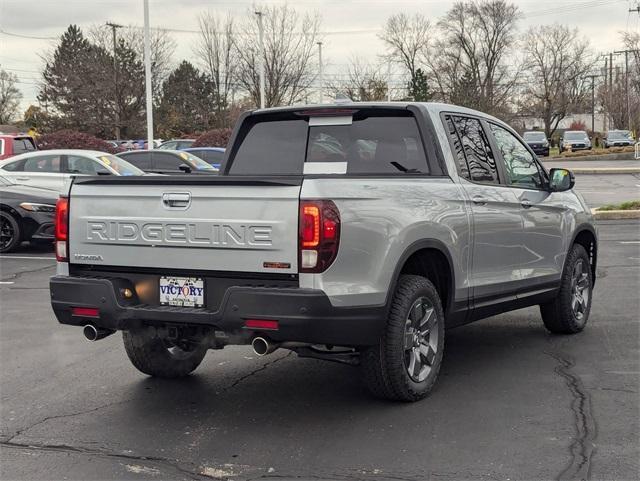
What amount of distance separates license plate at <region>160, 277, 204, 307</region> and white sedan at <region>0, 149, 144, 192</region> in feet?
35.5

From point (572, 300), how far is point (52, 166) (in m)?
11.1

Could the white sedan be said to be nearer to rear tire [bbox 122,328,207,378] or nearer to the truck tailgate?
rear tire [bbox 122,328,207,378]

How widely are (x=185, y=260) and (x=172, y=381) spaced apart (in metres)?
1.49

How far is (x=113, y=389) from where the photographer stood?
19.5ft

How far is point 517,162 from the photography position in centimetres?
695

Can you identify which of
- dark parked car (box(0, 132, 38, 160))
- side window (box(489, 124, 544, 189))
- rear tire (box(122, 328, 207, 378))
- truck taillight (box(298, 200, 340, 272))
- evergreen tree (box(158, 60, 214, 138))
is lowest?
rear tire (box(122, 328, 207, 378))

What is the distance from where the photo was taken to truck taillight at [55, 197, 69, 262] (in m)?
5.39

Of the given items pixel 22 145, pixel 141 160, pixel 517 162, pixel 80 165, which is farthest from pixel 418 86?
pixel 517 162

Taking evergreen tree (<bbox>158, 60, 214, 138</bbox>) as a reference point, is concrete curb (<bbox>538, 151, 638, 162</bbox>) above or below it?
below

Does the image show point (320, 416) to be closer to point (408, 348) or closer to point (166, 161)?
point (408, 348)

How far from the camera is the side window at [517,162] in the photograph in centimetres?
675

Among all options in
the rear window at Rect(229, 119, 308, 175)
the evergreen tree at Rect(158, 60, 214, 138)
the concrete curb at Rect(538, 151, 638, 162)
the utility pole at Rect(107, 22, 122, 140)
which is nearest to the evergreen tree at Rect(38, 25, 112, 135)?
the utility pole at Rect(107, 22, 122, 140)

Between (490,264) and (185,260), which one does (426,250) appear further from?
(185,260)

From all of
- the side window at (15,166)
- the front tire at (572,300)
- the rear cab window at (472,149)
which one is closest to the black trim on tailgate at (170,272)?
the rear cab window at (472,149)
